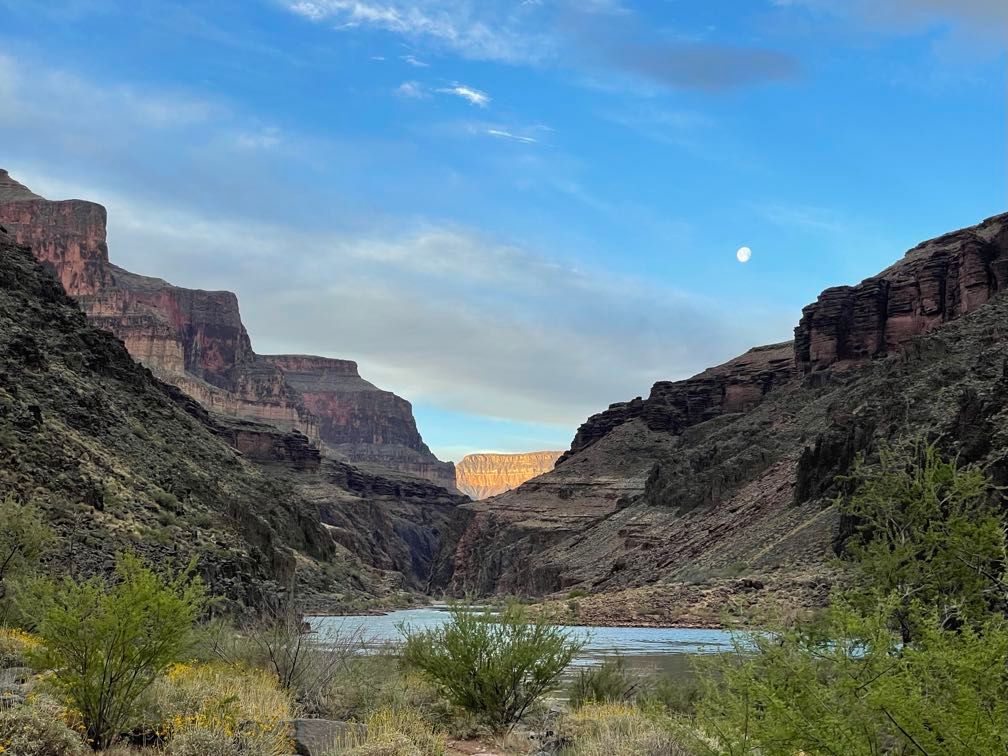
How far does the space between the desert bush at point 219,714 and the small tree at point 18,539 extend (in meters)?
13.9

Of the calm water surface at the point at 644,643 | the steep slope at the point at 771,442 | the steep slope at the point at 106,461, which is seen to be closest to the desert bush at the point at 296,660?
the steep slope at the point at 106,461

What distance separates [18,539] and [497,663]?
18535 millimetres

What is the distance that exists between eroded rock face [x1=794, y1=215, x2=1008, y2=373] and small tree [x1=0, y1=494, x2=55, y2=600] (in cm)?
10226

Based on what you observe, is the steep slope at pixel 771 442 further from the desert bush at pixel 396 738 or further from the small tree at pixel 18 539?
the small tree at pixel 18 539

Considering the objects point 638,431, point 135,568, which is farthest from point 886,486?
point 638,431

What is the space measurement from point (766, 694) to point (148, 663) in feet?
29.3

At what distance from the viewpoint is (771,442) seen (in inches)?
4151

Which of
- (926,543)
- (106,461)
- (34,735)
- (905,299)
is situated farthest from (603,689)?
(905,299)

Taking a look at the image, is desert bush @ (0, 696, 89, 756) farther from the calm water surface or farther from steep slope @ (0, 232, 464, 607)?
the calm water surface

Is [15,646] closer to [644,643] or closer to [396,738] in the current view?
[396,738]

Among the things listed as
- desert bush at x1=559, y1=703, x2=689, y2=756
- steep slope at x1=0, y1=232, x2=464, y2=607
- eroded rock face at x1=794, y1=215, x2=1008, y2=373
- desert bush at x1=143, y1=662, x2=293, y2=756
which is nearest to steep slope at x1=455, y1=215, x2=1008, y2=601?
eroded rock face at x1=794, y1=215, x2=1008, y2=373

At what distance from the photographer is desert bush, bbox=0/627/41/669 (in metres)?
16.4

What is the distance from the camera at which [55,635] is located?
481 inches

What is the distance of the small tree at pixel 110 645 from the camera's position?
11.7m
